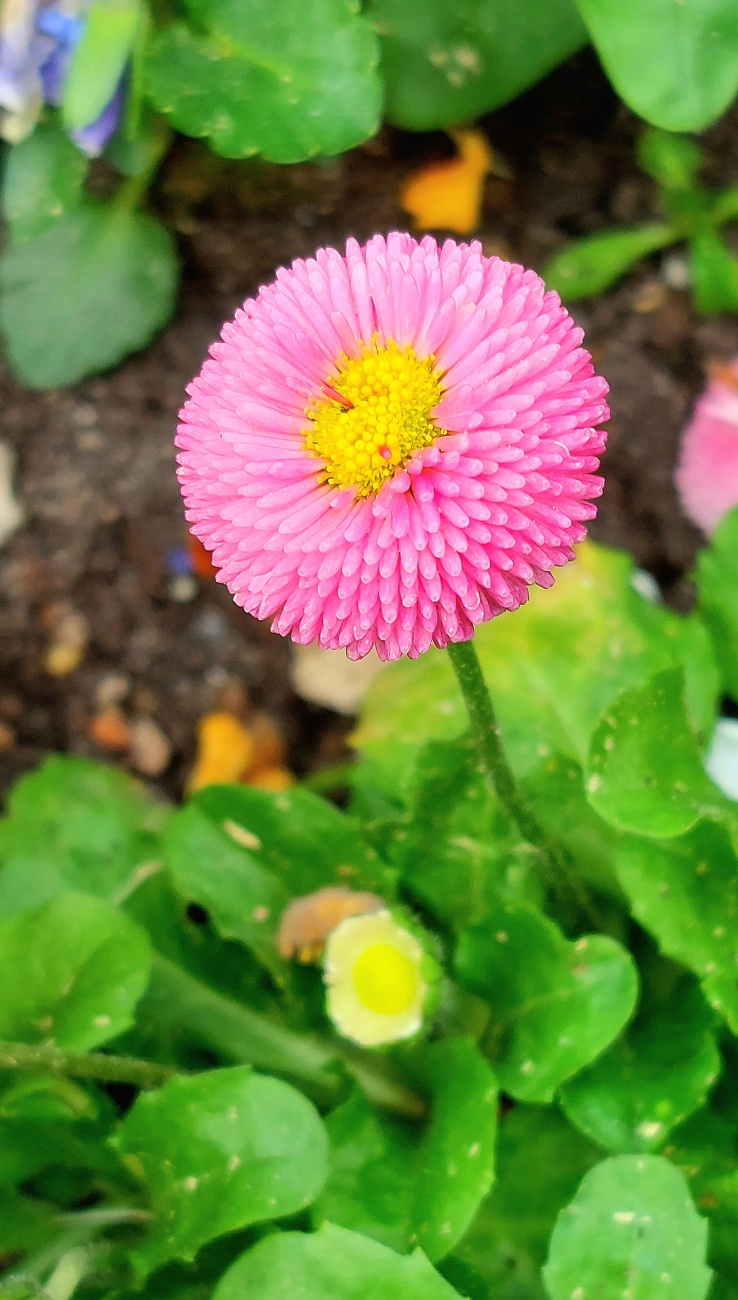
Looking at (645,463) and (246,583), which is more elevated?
(246,583)

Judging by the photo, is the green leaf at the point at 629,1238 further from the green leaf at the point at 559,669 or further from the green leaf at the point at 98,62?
the green leaf at the point at 98,62

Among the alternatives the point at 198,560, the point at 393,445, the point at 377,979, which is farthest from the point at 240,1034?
the point at 393,445

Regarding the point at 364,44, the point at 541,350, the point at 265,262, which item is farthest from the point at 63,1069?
the point at 265,262

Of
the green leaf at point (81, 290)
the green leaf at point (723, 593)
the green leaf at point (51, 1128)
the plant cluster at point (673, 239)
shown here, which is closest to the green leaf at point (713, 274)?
the plant cluster at point (673, 239)

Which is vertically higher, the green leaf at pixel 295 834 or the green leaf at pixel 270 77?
the green leaf at pixel 270 77

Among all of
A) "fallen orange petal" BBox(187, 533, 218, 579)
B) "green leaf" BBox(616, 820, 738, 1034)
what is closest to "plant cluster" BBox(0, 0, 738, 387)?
"fallen orange petal" BBox(187, 533, 218, 579)

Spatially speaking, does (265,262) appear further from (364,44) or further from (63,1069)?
(63,1069)
